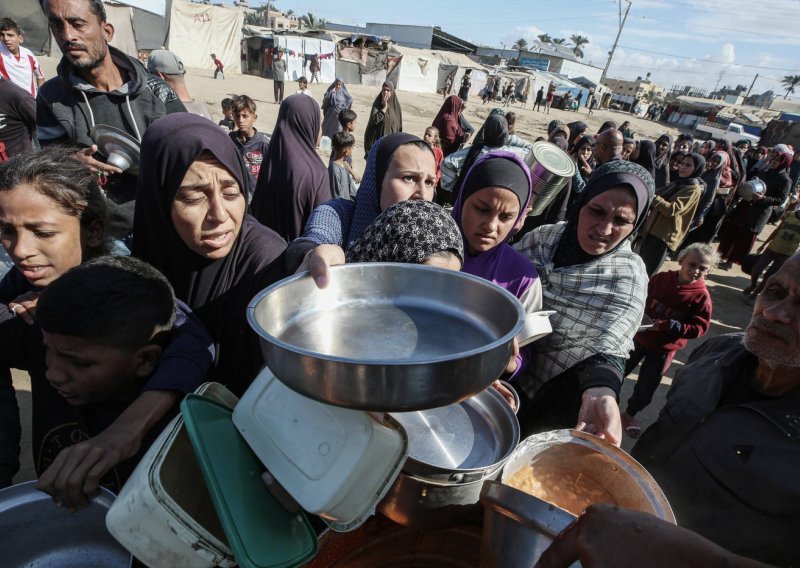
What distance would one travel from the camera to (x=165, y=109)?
8.84 feet

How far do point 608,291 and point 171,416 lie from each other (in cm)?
173

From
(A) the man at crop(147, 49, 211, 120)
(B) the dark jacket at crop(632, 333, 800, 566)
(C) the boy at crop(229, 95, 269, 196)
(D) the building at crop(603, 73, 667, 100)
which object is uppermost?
(D) the building at crop(603, 73, 667, 100)

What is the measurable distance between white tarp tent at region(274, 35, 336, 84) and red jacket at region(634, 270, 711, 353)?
25.7m

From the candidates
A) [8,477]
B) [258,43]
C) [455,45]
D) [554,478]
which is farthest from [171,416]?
[455,45]

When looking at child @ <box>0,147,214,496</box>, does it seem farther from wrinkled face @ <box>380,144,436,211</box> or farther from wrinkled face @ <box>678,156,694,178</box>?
wrinkled face @ <box>678,156,694,178</box>

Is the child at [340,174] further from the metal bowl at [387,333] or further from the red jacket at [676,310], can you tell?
the metal bowl at [387,333]

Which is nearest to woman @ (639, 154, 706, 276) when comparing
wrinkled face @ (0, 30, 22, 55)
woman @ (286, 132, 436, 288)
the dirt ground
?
the dirt ground

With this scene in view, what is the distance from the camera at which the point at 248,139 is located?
169 inches

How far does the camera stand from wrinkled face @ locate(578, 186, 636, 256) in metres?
1.81

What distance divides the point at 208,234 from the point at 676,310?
3355mm

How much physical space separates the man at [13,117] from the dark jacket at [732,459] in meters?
4.46

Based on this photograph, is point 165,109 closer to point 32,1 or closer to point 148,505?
point 148,505

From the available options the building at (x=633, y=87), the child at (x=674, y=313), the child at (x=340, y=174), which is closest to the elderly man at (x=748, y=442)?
the child at (x=674, y=313)

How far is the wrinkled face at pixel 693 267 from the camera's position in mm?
3074
